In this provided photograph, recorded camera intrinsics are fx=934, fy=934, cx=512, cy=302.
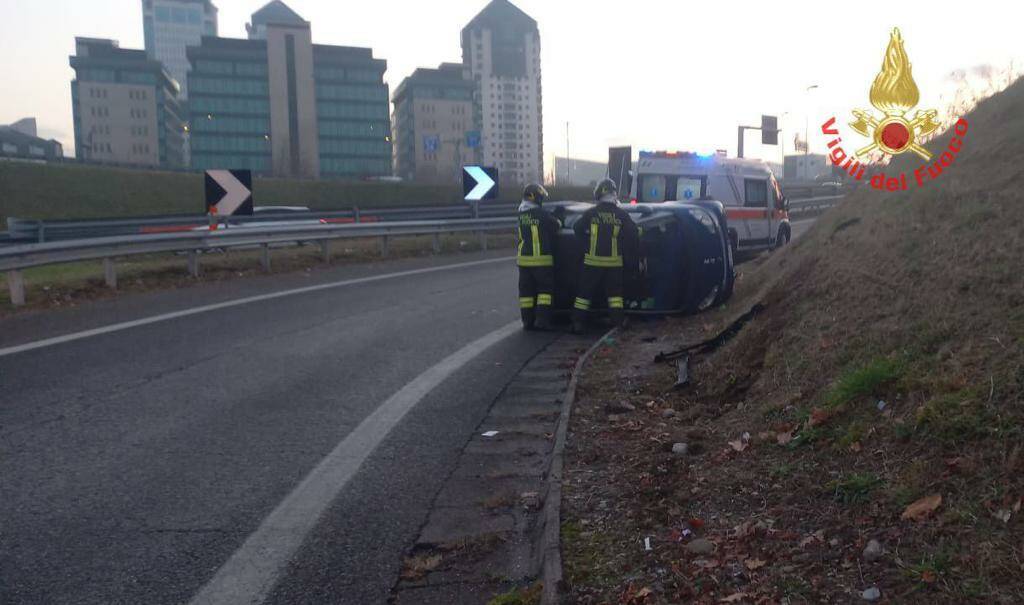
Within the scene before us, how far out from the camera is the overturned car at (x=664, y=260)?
1131 cm

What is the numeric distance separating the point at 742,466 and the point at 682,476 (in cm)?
33

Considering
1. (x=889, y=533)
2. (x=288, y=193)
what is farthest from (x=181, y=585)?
(x=288, y=193)

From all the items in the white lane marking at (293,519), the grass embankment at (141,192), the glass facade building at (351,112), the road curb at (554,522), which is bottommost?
the white lane marking at (293,519)

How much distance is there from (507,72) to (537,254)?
153377mm

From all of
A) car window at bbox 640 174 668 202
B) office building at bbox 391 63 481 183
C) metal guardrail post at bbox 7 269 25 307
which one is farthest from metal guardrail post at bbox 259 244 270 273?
office building at bbox 391 63 481 183

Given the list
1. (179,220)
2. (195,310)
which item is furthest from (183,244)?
(179,220)

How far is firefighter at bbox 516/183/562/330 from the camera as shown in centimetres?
1120

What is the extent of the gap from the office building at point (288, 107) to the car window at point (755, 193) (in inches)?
3885

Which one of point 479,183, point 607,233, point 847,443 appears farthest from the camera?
point 479,183

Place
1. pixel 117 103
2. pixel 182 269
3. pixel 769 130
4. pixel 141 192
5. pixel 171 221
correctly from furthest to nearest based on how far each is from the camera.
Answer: pixel 117 103, pixel 141 192, pixel 769 130, pixel 171 221, pixel 182 269

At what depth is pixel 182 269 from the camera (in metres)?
16.8

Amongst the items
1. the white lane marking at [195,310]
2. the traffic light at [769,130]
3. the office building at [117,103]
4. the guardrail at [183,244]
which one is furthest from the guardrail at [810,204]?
the office building at [117,103]

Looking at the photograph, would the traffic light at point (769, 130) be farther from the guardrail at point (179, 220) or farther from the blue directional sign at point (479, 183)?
the blue directional sign at point (479, 183)

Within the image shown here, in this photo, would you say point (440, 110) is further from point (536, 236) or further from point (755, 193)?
point (536, 236)
